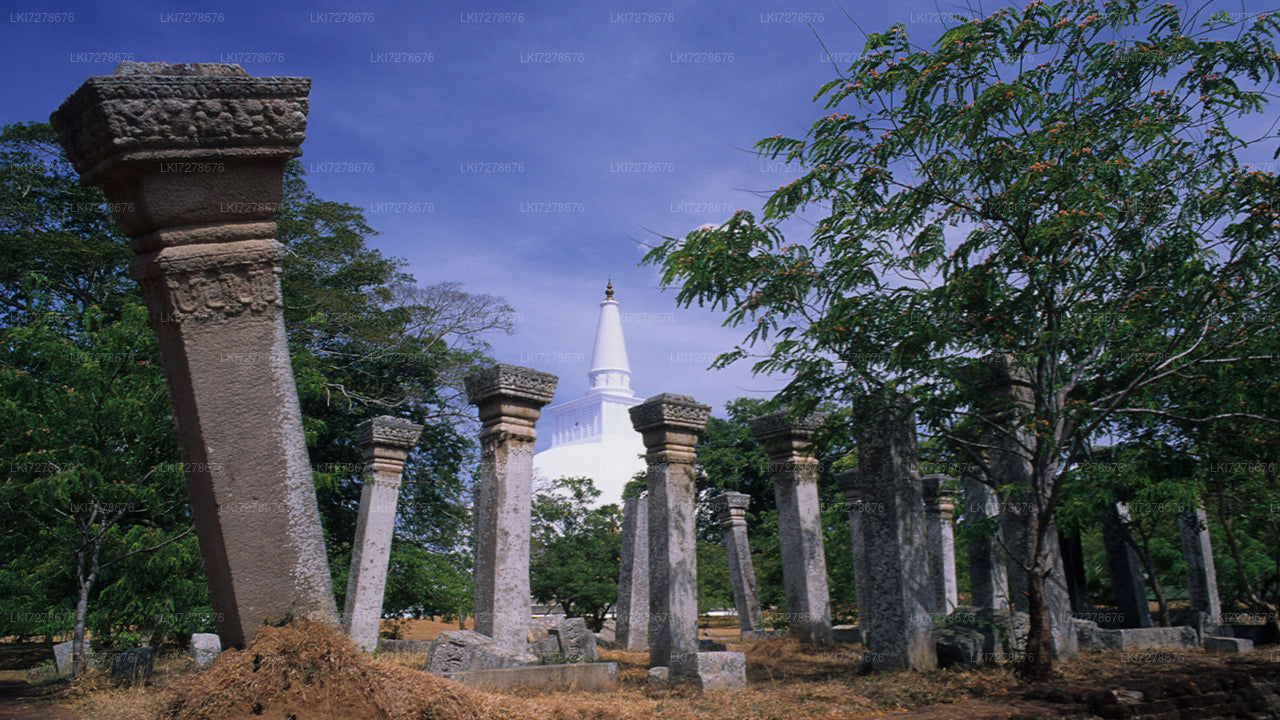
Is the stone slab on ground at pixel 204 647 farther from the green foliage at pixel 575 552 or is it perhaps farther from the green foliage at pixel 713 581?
the green foliage at pixel 713 581

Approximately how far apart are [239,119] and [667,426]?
6994mm

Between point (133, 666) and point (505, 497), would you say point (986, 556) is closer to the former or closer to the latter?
point (505, 497)

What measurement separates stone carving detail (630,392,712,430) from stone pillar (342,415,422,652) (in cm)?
432

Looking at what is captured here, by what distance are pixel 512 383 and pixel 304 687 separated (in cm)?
636

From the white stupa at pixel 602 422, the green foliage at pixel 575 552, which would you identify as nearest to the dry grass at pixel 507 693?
the green foliage at pixel 575 552

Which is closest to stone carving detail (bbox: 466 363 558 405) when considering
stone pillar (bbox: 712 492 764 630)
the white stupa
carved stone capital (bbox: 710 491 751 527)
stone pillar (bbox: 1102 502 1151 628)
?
stone pillar (bbox: 712 492 764 630)

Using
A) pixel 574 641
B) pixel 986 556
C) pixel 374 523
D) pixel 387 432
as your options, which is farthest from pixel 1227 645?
pixel 387 432

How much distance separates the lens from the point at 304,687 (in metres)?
4.00

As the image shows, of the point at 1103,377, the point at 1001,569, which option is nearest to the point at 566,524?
the point at 1001,569

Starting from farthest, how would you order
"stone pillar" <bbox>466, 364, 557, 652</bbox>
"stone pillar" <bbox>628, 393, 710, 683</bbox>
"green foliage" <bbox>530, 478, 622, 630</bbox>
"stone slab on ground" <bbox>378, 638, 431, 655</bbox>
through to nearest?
"green foliage" <bbox>530, 478, 622, 630</bbox>, "stone slab on ground" <bbox>378, 638, 431, 655</bbox>, "stone pillar" <bbox>628, 393, 710, 683</bbox>, "stone pillar" <bbox>466, 364, 557, 652</bbox>

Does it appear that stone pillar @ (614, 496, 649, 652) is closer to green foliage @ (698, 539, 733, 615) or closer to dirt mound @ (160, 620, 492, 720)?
green foliage @ (698, 539, 733, 615)

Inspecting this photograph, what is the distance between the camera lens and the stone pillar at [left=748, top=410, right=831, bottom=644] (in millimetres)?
12328

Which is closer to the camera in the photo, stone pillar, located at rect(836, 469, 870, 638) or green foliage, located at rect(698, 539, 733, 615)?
stone pillar, located at rect(836, 469, 870, 638)

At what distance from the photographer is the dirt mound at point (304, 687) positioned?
386cm
